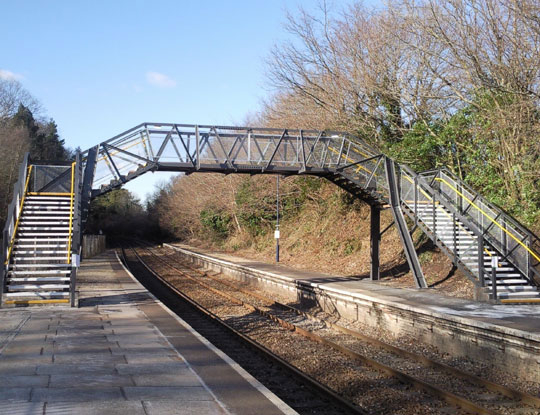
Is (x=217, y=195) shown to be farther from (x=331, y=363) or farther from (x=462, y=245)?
(x=331, y=363)

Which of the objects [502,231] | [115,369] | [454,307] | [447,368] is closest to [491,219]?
[502,231]

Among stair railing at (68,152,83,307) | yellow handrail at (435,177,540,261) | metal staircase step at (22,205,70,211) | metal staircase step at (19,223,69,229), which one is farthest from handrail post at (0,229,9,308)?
yellow handrail at (435,177,540,261)

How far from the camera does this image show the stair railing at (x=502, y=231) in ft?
51.3

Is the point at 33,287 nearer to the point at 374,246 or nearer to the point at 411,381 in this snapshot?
the point at 411,381

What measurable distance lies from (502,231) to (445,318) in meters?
5.71

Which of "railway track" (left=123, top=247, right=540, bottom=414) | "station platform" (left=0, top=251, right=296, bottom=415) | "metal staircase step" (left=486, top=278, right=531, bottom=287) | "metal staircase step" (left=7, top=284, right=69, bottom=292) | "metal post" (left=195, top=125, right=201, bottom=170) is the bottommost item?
"railway track" (left=123, top=247, right=540, bottom=414)

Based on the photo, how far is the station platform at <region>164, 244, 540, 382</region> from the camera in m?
9.76

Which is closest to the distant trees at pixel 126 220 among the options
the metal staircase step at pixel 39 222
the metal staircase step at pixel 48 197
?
the metal staircase step at pixel 48 197

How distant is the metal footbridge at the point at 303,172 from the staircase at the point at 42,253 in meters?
0.03

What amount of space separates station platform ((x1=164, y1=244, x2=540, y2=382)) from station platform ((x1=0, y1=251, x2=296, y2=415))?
15.9 ft

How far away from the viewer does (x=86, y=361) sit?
9008mm

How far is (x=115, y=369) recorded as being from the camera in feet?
27.9

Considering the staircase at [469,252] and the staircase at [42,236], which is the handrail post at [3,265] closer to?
the staircase at [42,236]

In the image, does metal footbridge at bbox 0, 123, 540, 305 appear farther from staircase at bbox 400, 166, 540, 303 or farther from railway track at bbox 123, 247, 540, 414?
railway track at bbox 123, 247, 540, 414
